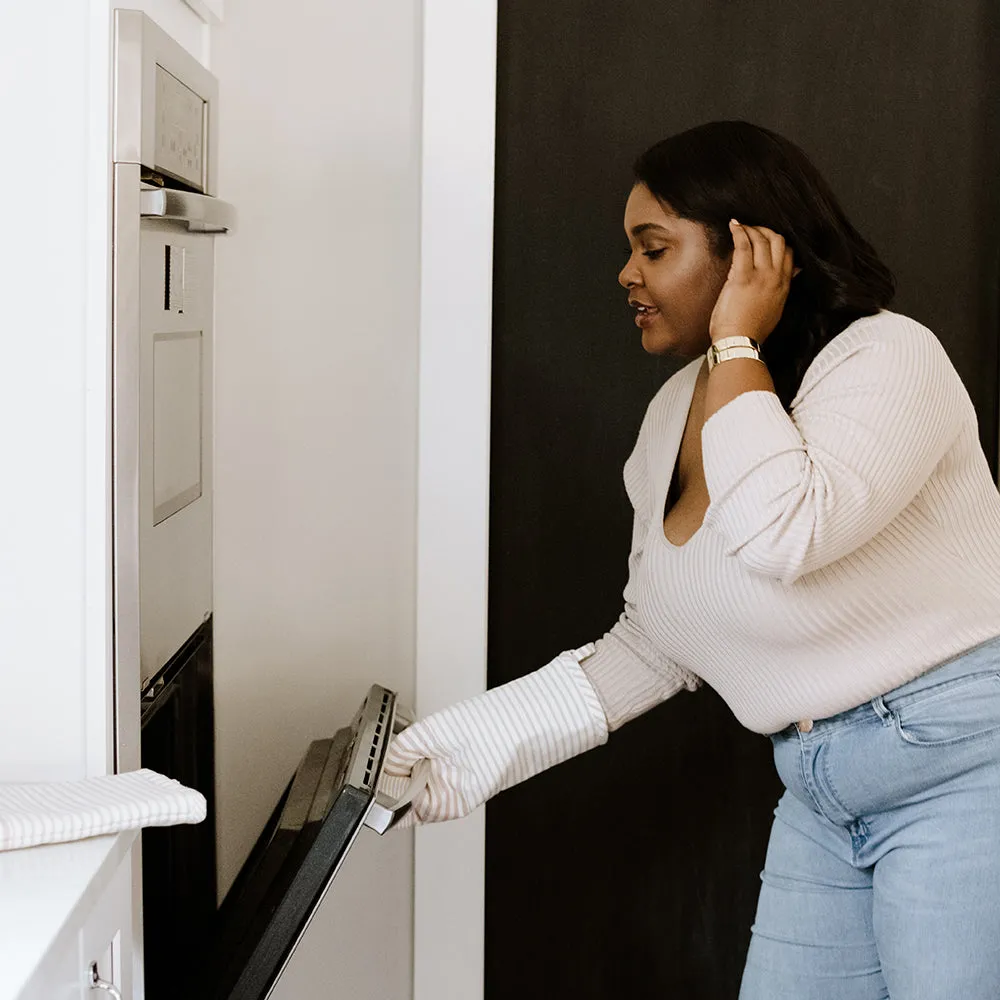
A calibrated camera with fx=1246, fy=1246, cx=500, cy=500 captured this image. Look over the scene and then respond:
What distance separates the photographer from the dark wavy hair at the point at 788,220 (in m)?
1.48

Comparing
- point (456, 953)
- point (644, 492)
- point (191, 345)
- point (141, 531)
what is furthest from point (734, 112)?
point (456, 953)

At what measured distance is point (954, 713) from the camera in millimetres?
1367

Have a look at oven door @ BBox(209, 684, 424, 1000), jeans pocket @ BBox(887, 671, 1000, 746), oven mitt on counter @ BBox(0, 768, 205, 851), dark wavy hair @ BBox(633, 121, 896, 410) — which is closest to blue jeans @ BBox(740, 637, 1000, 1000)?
jeans pocket @ BBox(887, 671, 1000, 746)

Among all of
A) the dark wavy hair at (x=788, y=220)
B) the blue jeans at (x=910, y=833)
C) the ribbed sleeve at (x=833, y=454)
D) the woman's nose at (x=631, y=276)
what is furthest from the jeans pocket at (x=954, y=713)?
the woman's nose at (x=631, y=276)

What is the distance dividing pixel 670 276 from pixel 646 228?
7 centimetres

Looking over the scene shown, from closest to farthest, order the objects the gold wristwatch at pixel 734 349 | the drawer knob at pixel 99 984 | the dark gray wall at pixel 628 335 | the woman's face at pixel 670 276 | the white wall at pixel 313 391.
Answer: the drawer knob at pixel 99 984 → the gold wristwatch at pixel 734 349 → the woman's face at pixel 670 276 → the white wall at pixel 313 391 → the dark gray wall at pixel 628 335

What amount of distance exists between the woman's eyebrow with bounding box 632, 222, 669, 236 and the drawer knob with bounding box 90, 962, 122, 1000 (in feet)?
3.45

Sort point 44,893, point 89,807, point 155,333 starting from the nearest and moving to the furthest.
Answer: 1. point 44,893
2. point 89,807
3. point 155,333

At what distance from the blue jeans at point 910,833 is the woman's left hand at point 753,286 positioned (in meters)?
0.44

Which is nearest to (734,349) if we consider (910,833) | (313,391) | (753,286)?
(753,286)

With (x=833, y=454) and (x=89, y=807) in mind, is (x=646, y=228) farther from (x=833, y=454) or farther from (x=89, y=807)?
(x=89, y=807)

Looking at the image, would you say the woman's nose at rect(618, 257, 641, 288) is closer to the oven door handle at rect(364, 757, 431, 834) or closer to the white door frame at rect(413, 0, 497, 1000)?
the white door frame at rect(413, 0, 497, 1000)

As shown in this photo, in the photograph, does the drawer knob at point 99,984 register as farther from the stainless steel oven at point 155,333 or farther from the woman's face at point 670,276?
the woman's face at point 670,276

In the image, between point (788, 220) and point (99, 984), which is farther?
point (788, 220)
